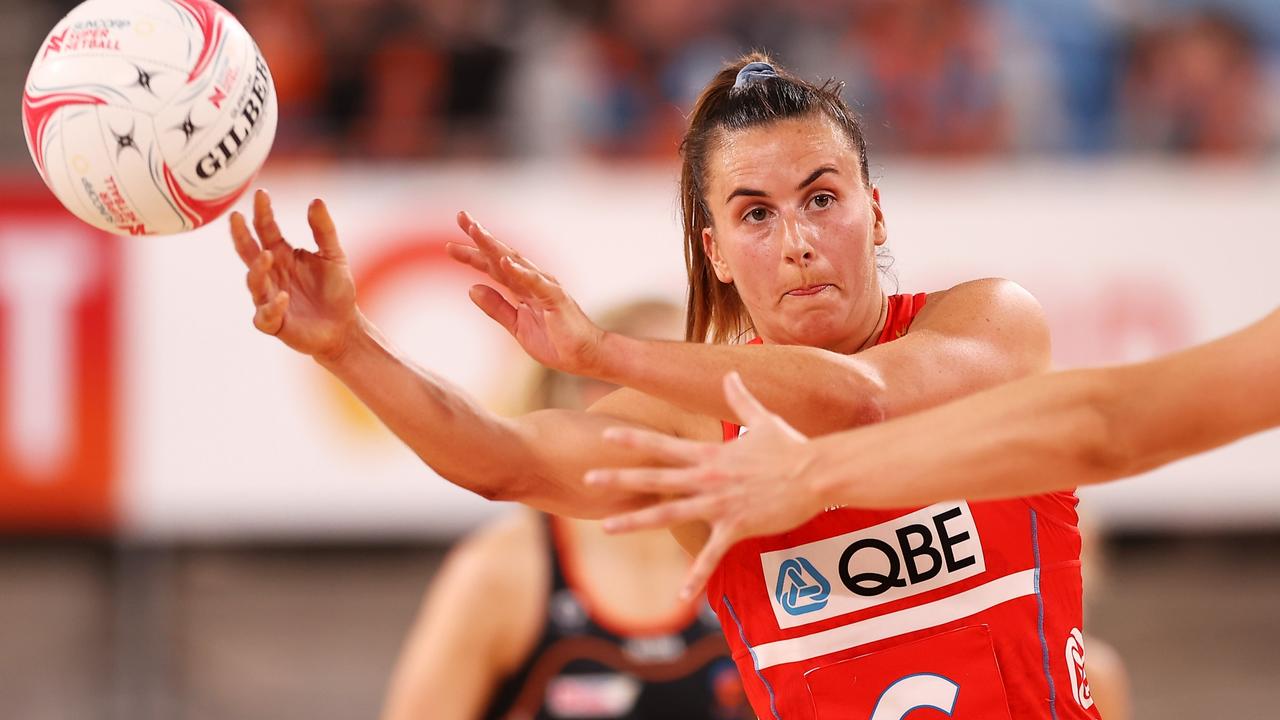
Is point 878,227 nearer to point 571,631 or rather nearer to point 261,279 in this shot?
point 261,279

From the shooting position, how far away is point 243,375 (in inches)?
313

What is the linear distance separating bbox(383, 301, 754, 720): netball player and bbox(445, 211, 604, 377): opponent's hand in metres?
1.78

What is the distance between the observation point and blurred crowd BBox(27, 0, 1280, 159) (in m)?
8.52

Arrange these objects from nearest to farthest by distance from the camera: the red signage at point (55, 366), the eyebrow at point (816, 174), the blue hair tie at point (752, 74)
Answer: the eyebrow at point (816, 174) → the blue hair tie at point (752, 74) → the red signage at point (55, 366)

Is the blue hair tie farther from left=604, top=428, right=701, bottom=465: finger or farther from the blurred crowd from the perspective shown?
the blurred crowd

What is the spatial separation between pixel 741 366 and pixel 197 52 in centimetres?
125

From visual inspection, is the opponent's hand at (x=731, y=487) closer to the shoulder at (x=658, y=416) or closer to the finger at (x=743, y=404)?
the finger at (x=743, y=404)

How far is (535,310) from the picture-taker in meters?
3.08

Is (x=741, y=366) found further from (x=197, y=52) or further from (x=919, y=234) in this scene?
(x=919, y=234)

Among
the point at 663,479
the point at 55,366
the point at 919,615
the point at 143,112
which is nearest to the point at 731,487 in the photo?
the point at 663,479

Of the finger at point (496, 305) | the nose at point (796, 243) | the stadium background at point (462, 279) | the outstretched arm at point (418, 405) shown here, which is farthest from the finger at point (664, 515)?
the stadium background at point (462, 279)

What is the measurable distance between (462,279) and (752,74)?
481 centimetres

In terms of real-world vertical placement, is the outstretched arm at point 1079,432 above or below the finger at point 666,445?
below

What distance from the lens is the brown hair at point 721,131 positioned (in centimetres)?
331
